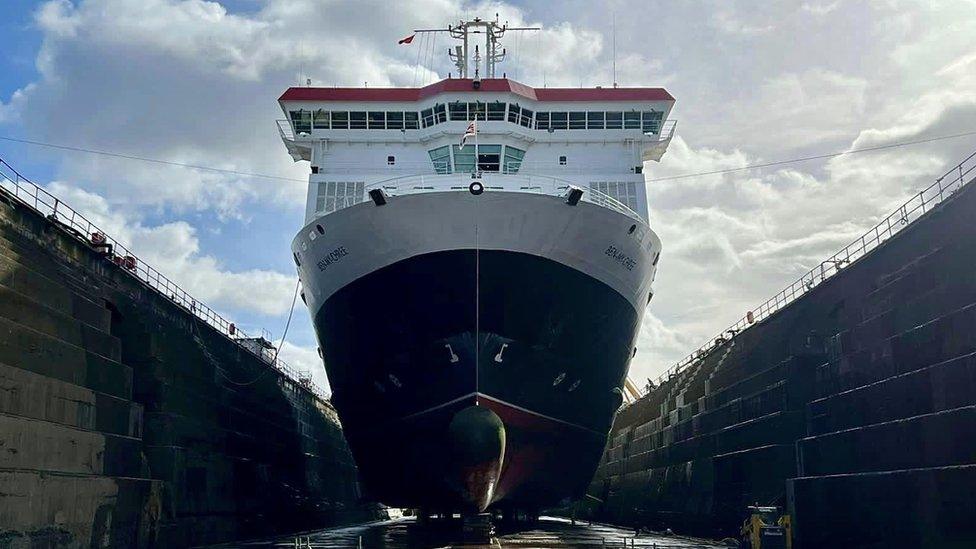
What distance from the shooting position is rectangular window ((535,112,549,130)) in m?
Answer: 24.0

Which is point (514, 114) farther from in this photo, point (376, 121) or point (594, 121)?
point (376, 121)

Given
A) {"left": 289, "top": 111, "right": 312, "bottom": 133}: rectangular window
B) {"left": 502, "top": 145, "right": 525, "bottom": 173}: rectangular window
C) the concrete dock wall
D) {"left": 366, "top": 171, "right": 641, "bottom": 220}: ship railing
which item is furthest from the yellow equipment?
{"left": 289, "top": 111, "right": 312, "bottom": 133}: rectangular window

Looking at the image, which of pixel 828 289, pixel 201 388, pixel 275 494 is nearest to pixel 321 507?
pixel 275 494

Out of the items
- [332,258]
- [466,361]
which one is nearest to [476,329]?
[466,361]

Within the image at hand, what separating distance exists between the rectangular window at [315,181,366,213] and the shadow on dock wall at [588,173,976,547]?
11.9 metres

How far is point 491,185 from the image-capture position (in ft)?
66.3

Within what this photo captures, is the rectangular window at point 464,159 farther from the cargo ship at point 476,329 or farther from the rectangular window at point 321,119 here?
the rectangular window at point 321,119

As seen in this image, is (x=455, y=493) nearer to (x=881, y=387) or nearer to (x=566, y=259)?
(x=566, y=259)

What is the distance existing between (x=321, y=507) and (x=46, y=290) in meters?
19.5

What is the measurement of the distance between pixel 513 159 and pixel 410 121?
3385mm

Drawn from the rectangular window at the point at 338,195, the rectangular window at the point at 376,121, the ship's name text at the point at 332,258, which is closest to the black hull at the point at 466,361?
the ship's name text at the point at 332,258

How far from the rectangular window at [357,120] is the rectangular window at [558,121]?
5639 mm

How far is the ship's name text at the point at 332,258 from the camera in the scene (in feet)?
56.9

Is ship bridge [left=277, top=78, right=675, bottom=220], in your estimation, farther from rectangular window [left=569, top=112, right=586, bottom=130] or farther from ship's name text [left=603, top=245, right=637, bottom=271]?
ship's name text [left=603, top=245, right=637, bottom=271]
